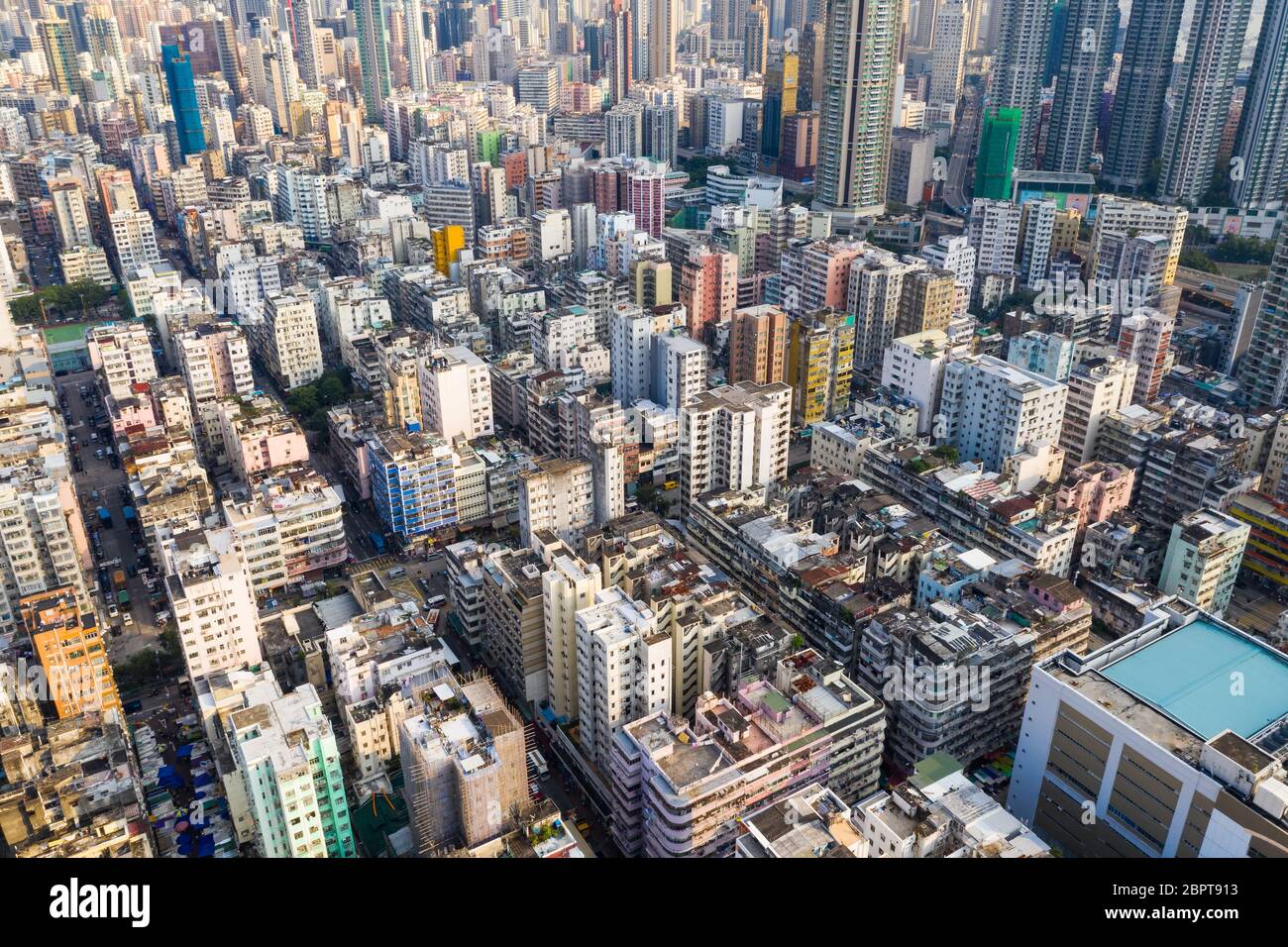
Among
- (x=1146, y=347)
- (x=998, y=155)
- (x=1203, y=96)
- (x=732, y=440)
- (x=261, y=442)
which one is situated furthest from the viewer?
(x=1203, y=96)

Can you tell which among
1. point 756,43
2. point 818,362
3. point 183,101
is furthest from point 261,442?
point 756,43

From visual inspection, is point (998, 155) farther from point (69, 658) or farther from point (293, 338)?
point (69, 658)

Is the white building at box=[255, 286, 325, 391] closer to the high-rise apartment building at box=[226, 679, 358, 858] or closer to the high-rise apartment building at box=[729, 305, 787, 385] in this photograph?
the high-rise apartment building at box=[729, 305, 787, 385]

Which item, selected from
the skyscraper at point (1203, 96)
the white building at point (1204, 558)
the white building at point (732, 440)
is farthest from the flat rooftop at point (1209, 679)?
the skyscraper at point (1203, 96)

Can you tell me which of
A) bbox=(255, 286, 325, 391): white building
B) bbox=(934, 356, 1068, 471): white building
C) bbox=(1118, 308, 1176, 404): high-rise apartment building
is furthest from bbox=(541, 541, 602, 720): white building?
bbox=(1118, 308, 1176, 404): high-rise apartment building

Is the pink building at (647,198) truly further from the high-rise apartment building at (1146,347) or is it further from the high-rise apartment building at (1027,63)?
the high-rise apartment building at (1027,63)
